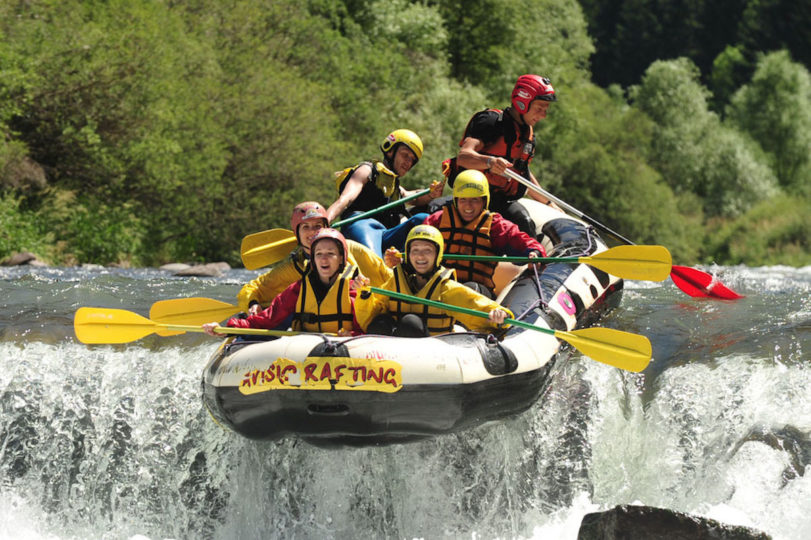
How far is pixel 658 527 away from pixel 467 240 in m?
1.94

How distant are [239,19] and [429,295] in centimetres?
1293

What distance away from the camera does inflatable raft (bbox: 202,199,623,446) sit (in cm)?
466

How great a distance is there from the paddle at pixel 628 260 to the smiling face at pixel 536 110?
1.22m

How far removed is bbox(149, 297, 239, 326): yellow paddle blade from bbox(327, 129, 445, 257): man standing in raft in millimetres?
1099

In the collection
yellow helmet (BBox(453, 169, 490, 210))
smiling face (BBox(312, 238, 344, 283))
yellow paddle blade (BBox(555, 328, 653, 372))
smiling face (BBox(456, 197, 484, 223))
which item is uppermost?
yellow helmet (BBox(453, 169, 490, 210))

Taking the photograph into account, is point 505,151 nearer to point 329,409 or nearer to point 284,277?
point 284,277

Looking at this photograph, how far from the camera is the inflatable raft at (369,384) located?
4660 mm

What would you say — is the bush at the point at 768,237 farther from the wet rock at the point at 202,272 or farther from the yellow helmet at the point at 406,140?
the yellow helmet at the point at 406,140

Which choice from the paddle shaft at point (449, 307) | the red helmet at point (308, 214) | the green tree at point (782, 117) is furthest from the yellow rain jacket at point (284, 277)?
Answer: the green tree at point (782, 117)

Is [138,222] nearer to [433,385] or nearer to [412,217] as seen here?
[412,217]


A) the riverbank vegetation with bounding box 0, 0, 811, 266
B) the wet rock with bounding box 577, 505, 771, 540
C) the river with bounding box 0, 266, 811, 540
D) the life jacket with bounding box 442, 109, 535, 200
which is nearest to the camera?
the wet rock with bounding box 577, 505, 771, 540

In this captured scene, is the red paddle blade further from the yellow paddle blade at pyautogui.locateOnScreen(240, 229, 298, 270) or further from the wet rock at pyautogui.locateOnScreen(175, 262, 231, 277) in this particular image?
the wet rock at pyautogui.locateOnScreen(175, 262, 231, 277)

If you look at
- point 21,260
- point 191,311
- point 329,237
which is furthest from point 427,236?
point 21,260

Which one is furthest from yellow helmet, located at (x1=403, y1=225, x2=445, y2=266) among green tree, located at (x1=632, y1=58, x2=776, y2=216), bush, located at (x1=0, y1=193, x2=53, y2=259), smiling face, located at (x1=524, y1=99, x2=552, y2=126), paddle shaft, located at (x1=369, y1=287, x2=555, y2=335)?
green tree, located at (x1=632, y1=58, x2=776, y2=216)
